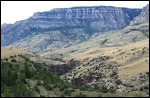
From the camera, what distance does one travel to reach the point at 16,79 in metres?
36.7

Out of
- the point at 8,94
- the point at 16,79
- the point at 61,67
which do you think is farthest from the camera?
the point at 61,67

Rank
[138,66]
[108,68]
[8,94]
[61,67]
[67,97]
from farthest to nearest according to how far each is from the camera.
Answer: [61,67]
[108,68]
[138,66]
[67,97]
[8,94]

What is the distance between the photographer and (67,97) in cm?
3272

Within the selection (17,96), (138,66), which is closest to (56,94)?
(17,96)

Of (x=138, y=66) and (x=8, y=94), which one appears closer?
(x=8, y=94)

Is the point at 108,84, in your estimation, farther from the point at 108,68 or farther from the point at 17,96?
the point at 17,96

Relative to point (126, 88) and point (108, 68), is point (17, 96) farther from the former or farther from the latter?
point (108, 68)

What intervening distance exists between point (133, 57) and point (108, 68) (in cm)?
1432

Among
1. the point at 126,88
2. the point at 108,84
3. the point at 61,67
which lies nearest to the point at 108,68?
the point at 108,84

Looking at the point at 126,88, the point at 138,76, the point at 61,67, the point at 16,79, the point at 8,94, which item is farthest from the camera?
the point at 61,67

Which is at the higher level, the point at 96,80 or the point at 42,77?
the point at 42,77

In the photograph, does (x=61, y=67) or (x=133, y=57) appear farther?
(x=61, y=67)

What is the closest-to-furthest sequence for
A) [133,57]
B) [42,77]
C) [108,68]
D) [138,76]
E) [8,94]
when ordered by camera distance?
1. [8,94]
2. [42,77]
3. [138,76]
4. [108,68]
5. [133,57]

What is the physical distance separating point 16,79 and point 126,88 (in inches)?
1381
